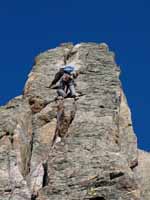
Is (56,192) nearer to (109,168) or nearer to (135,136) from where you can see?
(109,168)

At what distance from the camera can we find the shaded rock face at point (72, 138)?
38.2m

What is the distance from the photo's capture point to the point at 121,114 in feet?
172

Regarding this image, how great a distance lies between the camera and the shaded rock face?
38.2 meters

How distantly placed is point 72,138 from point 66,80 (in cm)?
1115

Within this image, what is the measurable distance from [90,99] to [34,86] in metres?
6.97

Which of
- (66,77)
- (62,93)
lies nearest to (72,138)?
(62,93)

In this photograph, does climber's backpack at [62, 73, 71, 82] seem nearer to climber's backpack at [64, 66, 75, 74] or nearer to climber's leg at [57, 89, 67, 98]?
climber's backpack at [64, 66, 75, 74]

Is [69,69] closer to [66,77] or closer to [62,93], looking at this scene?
[66,77]

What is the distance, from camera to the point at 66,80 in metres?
53.6

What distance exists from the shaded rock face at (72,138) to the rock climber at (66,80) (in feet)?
1.78

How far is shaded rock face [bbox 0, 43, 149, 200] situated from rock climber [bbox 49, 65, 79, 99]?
0.54 m

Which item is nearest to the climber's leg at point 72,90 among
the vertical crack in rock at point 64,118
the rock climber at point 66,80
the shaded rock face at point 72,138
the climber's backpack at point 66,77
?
the rock climber at point 66,80

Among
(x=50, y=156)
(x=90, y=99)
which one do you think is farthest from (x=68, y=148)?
(x=90, y=99)

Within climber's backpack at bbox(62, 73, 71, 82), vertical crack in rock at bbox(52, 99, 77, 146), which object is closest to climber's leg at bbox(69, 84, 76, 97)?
vertical crack in rock at bbox(52, 99, 77, 146)
